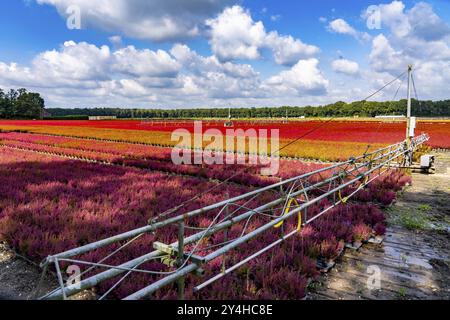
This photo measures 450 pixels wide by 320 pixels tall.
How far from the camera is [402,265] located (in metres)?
4.56

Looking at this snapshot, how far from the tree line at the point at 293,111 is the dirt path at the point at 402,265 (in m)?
117

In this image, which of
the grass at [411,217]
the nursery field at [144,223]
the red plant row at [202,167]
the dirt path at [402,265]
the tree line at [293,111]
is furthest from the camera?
the tree line at [293,111]

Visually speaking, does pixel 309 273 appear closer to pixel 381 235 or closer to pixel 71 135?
pixel 381 235

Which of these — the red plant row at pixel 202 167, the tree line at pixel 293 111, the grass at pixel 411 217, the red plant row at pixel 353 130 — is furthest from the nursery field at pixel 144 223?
the tree line at pixel 293 111

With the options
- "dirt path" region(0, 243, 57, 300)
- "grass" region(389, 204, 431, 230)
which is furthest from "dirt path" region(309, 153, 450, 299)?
"dirt path" region(0, 243, 57, 300)

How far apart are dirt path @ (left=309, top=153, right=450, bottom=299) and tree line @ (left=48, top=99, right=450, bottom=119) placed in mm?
117187

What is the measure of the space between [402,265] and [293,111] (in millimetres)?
146249

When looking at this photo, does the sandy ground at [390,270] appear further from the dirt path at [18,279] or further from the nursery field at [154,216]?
the nursery field at [154,216]

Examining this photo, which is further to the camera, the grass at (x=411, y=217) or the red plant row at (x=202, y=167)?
the red plant row at (x=202, y=167)

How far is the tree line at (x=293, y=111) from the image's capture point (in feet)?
383

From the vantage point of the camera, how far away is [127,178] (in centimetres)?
997

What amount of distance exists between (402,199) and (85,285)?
29.4 ft

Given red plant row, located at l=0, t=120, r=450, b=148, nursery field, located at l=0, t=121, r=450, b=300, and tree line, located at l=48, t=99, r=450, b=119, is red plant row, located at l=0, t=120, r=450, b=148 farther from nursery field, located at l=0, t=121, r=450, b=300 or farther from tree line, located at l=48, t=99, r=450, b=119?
tree line, located at l=48, t=99, r=450, b=119
